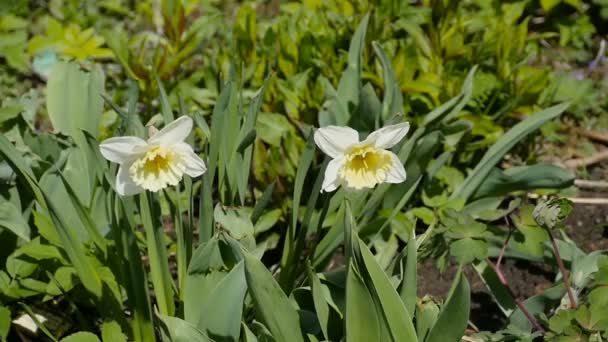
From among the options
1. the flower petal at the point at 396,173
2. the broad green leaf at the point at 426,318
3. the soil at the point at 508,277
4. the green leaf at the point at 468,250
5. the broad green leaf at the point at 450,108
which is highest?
the flower petal at the point at 396,173

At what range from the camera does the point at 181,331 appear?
1.57 meters

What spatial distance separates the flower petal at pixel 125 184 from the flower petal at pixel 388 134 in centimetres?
46

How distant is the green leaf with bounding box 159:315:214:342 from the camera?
156cm

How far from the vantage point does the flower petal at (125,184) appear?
5.31ft

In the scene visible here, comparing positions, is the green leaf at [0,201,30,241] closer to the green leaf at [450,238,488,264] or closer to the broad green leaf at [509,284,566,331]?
the green leaf at [450,238,488,264]

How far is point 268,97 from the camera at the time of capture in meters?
2.59

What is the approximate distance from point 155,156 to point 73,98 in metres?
0.76

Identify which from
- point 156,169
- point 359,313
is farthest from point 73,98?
point 359,313

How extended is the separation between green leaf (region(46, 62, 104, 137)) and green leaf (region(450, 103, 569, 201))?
1.04m

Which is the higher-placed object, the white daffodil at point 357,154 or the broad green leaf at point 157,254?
the white daffodil at point 357,154

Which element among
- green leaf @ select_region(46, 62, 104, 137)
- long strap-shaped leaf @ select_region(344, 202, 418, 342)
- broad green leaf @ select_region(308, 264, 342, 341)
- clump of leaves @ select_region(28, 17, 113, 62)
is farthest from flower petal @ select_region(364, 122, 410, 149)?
clump of leaves @ select_region(28, 17, 113, 62)

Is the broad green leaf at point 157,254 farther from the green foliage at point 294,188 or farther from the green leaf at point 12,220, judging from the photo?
the green leaf at point 12,220

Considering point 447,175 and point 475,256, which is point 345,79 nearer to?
point 447,175

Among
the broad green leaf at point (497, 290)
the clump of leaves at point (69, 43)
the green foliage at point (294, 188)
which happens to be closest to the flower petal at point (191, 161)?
the green foliage at point (294, 188)
